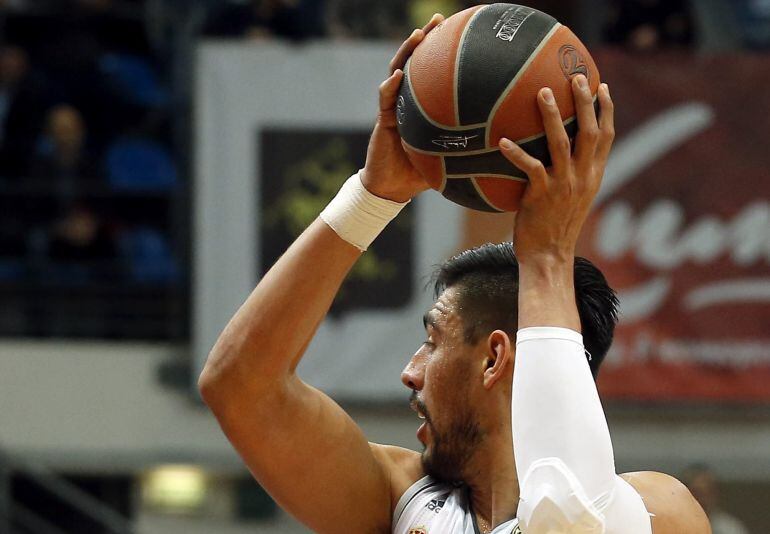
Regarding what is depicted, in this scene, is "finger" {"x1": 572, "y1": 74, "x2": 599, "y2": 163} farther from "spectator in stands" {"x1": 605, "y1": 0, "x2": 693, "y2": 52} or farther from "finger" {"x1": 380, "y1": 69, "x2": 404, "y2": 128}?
"spectator in stands" {"x1": 605, "y1": 0, "x2": 693, "y2": 52}

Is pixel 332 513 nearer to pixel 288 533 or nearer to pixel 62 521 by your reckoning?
pixel 288 533

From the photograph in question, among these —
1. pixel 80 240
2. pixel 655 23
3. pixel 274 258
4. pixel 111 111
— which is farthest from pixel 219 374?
pixel 655 23

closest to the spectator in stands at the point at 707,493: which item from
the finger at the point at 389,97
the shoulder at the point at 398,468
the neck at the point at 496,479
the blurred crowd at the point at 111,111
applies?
the blurred crowd at the point at 111,111

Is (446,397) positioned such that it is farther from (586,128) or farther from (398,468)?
(586,128)

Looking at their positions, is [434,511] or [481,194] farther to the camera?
[434,511]

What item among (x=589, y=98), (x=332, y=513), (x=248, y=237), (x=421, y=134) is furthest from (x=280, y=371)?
(x=248, y=237)

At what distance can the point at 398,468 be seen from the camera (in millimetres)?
3217

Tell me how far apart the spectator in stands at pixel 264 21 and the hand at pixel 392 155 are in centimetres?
671

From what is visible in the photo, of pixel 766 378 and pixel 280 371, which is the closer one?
pixel 280 371

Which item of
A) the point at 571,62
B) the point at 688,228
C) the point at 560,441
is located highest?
the point at 571,62

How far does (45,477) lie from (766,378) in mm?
4757

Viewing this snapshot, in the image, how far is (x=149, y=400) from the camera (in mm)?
9445

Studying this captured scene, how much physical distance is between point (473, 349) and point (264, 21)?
7004 mm

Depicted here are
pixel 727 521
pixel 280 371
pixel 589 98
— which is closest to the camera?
pixel 589 98
